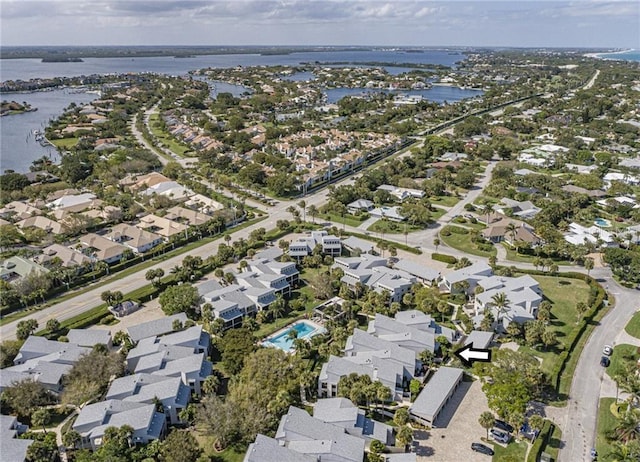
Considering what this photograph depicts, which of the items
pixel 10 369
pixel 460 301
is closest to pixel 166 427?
pixel 10 369

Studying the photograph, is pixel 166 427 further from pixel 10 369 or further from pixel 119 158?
pixel 119 158

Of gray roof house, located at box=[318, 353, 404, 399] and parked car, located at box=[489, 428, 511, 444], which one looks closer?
parked car, located at box=[489, 428, 511, 444]

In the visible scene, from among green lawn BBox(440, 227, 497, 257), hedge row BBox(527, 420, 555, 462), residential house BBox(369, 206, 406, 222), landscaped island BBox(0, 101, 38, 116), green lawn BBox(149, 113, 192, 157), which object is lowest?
hedge row BBox(527, 420, 555, 462)

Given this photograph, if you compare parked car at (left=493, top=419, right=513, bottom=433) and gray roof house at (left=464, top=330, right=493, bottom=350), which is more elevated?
gray roof house at (left=464, top=330, right=493, bottom=350)

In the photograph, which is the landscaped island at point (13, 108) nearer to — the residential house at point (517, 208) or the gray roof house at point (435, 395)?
the residential house at point (517, 208)

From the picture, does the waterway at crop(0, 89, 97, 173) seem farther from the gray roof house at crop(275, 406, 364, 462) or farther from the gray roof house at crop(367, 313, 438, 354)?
the gray roof house at crop(275, 406, 364, 462)
